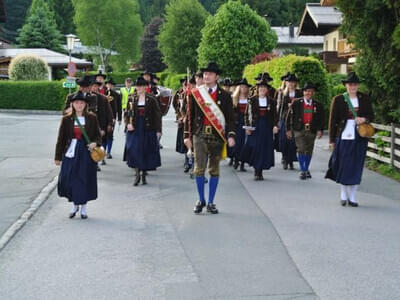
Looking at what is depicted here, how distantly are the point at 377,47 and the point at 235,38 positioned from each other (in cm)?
3302

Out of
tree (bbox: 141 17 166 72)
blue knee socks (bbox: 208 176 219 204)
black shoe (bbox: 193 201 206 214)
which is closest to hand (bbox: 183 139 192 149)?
blue knee socks (bbox: 208 176 219 204)

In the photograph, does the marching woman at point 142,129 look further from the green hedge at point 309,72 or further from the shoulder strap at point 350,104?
the green hedge at point 309,72

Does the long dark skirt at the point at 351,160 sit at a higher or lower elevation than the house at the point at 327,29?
lower

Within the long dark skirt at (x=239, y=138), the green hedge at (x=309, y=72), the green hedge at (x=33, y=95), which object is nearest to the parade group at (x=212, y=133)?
the long dark skirt at (x=239, y=138)

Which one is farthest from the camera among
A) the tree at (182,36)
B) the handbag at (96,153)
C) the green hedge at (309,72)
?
the tree at (182,36)

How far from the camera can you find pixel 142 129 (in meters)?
11.8

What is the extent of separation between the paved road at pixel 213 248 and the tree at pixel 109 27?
80980 millimetres

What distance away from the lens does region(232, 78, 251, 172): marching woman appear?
13.3 m

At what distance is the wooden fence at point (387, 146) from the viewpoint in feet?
42.8

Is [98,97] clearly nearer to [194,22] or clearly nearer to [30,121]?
[30,121]

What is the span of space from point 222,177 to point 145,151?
168cm

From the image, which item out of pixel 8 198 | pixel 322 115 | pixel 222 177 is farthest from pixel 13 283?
pixel 322 115

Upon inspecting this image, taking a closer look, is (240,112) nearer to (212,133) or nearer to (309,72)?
(212,133)

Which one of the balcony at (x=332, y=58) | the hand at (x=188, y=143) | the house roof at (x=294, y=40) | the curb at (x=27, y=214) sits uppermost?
the house roof at (x=294, y=40)
